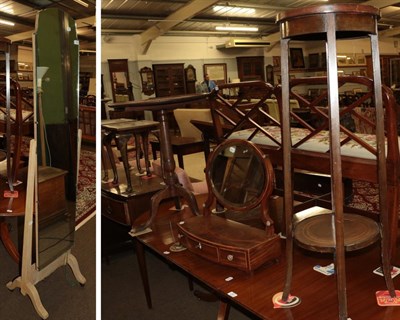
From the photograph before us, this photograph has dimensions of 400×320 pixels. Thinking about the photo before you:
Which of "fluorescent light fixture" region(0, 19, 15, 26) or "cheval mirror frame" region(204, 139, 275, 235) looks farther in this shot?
"fluorescent light fixture" region(0, 19, 15, 26)

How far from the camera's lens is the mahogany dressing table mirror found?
1511 mm

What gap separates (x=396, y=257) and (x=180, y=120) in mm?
3680

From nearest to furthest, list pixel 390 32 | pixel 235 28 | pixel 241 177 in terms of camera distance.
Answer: pixel 241 177
pixel 390 32
pixel 235 28

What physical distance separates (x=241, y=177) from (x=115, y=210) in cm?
101

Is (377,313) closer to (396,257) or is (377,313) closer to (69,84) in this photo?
(396,257)

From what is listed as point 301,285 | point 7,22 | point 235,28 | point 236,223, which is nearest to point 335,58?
point 301,285

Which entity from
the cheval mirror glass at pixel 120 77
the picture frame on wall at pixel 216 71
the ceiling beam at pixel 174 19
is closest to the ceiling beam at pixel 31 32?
the cheval mirror glass at pixel 120 77

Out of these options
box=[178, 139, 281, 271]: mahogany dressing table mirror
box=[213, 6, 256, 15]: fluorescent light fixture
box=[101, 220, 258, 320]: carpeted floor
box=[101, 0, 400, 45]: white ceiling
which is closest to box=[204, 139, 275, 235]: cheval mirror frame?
box=[178, 139, 281, 271]: mahogany dressing table mirror

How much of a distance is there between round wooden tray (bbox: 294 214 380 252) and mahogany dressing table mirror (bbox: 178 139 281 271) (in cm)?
19

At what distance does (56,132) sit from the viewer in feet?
5.59

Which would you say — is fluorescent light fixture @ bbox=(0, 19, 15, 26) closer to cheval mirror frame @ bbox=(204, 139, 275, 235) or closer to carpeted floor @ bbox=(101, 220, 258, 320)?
cheval mirror frame @ bbox=(204, 139, 275, 235)

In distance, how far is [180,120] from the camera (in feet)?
16.4

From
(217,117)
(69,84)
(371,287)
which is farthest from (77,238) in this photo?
(371,287)

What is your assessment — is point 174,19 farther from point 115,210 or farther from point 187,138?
point 115,210
